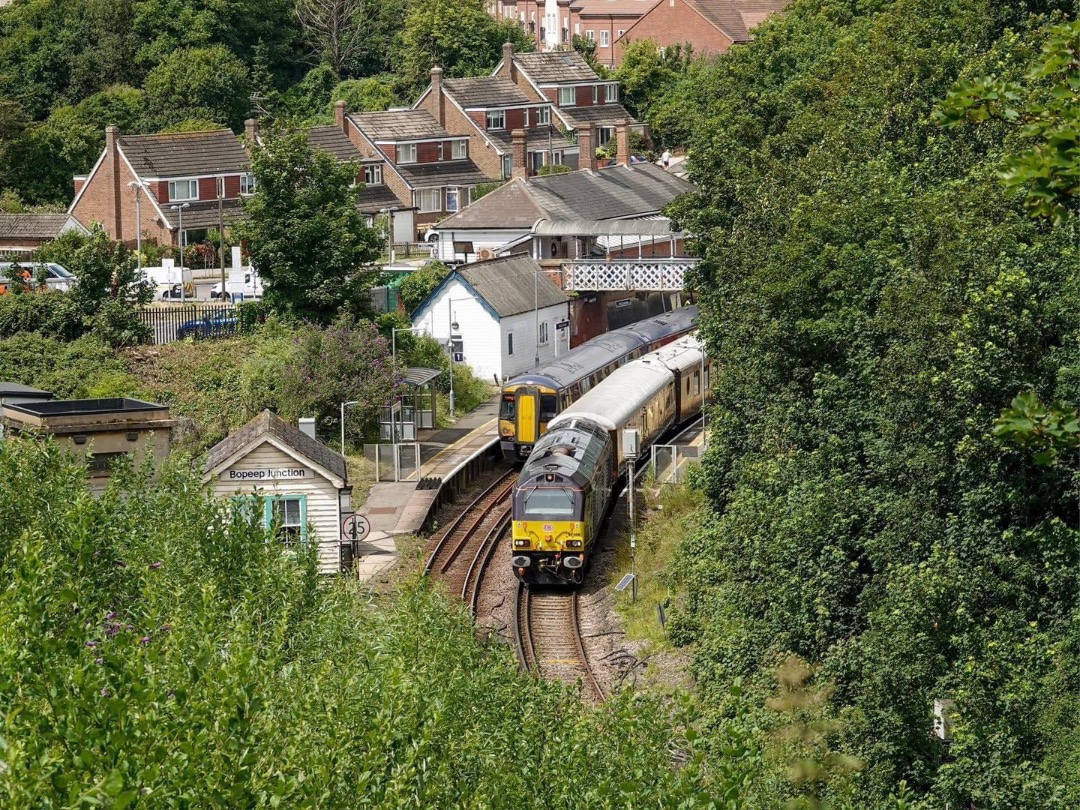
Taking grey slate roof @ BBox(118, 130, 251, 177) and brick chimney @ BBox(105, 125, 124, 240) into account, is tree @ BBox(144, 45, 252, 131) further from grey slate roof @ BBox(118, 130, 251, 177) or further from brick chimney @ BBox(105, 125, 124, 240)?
brick chimney @ BBox(105, 125, 124, 240)

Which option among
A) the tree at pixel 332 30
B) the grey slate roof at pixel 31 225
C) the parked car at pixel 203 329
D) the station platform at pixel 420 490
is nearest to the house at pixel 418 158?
the grey slate roof at pixel 31 225

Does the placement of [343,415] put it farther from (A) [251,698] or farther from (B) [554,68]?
(B) [554,68]

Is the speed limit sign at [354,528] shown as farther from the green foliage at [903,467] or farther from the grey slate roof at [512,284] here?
the grey slate roof at [512,284]

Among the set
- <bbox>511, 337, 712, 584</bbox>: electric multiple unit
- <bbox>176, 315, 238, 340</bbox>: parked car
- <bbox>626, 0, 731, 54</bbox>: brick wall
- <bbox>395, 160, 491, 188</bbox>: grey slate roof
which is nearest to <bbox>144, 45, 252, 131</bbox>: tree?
<bbox>395, 160, 491, 188</bbox>: grey slate roof

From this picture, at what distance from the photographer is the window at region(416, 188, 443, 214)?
263 ft

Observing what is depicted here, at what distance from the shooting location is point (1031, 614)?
65.7 ft

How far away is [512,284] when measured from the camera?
181 feet

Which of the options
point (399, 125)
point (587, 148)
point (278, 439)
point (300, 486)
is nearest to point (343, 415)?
point (300, 486)

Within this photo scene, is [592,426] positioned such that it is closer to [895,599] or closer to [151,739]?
[895,599]

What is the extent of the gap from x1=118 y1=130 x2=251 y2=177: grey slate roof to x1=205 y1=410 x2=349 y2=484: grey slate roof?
128ft

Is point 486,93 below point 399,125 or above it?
above

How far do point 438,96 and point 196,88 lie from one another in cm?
1365

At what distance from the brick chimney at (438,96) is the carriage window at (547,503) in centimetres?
5588

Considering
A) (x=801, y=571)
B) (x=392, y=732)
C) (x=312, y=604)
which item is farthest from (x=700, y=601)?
(x=392, y=732)
